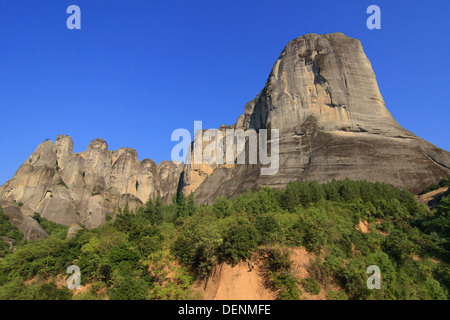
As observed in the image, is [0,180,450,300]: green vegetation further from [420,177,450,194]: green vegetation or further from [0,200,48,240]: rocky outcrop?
[0,200,48,240]: rocky outcrop

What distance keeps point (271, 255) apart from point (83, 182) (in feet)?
245

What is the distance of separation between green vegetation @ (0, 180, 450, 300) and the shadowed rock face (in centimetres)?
1572

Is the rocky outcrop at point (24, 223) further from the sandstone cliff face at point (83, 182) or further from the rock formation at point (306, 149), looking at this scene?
the sandstone cliff face at point (83, 182)

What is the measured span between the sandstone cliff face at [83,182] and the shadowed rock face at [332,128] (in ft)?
89.4

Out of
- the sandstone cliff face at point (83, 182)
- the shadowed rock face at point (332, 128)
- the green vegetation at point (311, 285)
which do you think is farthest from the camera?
the sandstone cliff face at point (83, 182)

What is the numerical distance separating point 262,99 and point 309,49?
15017mm

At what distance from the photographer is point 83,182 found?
82688mm

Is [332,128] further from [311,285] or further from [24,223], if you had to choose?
[24,223]

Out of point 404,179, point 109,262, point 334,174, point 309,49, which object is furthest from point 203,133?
point 109,262

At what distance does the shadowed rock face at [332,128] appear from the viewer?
4641 centimetres

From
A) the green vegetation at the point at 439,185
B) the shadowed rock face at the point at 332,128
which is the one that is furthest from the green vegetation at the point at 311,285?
the green vegetation at the point at 439,185

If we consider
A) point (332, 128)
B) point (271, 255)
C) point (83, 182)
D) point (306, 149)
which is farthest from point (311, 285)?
point (83, 182)

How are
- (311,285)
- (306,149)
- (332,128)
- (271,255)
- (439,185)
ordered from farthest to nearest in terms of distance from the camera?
(332,128), (306,149), (439,185), (271,255), (311,285)
